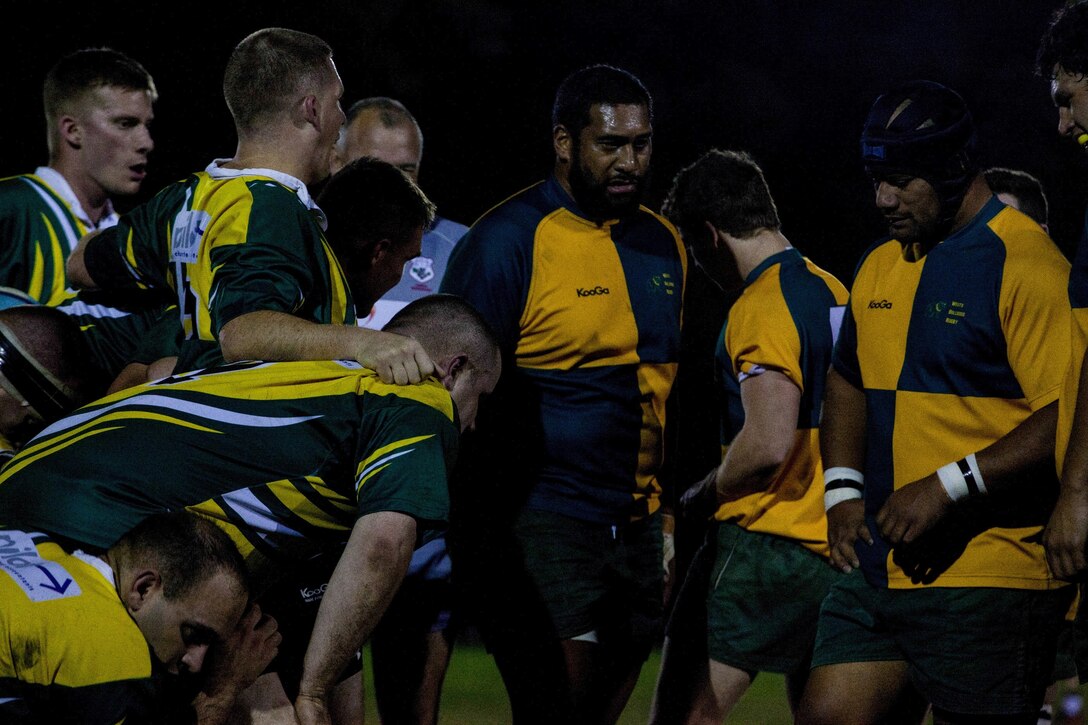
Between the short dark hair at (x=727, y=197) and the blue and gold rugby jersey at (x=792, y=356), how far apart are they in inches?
5.3

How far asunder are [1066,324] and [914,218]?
39cm

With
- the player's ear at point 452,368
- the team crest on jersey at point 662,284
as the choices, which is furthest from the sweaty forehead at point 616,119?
the player's ear at point 452,368

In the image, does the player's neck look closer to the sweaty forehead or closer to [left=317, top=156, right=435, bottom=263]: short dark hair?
the sweaty forehead

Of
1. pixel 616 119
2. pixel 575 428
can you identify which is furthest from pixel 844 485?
pixel 616 119

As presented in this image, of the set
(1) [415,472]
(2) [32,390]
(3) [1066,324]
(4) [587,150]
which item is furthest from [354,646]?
(4) [587,150]

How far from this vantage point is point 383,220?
3049mm

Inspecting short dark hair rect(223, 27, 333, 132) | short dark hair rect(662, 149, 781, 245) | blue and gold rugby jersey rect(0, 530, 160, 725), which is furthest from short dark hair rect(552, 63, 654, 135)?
blue and gold rugby jersey rect(0, 530, 160, 725)

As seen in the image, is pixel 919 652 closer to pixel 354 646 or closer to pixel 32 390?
pixel 354 646

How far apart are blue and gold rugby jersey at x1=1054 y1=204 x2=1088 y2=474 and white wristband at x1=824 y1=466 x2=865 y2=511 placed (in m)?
0.55

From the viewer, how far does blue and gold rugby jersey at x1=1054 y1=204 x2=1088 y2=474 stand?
7.40ft

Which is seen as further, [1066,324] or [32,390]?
[32,390]

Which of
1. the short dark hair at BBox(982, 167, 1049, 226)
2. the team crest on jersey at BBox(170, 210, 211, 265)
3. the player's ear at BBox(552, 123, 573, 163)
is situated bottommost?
the short dark hair at BBox(982, 167, 1049, 226)

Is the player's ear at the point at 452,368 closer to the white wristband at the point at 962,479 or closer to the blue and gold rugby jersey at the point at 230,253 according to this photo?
the blue and gold rugby jersey at the point at 230,253

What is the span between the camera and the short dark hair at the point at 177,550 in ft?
6.70
